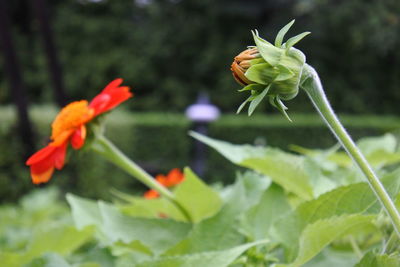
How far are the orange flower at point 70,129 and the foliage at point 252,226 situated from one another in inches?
1.7

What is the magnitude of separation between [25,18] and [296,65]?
39.2 ft

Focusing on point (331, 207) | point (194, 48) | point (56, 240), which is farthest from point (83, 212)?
point (194, 48)

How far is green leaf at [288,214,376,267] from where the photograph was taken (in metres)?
0.38

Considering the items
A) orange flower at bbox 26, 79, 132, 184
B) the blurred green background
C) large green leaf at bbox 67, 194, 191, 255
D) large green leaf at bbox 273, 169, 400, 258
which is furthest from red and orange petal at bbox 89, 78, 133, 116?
the blurred green background

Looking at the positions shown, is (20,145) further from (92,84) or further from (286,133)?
(92,84)

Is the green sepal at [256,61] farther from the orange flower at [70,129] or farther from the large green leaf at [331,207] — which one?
the orange flower at [70,129]

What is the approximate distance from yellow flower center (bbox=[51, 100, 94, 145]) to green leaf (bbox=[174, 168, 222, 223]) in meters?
0.12

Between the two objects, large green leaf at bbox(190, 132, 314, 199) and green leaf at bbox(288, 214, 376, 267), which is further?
large green leaf at bbox(190, 132, 314, 199)

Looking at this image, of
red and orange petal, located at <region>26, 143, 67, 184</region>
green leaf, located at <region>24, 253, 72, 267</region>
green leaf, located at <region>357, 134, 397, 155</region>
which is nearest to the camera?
green leaf, located at <region>24, 253, 72, 267</region>

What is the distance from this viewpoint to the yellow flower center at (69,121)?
2.01 feet

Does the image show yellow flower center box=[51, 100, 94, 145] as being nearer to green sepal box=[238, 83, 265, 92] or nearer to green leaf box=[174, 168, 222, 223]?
green leaf box=[174, 168, 222, 223]

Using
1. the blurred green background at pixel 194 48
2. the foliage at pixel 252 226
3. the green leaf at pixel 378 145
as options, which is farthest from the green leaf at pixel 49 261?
the blurred green background at pixel 194 48

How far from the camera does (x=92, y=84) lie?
37.0 ft

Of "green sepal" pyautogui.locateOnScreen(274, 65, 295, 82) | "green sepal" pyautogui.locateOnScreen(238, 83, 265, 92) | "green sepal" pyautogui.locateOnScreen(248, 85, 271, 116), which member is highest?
"green sepal" pyautogui.locateOnScreen(274, 65, 295, 82)
